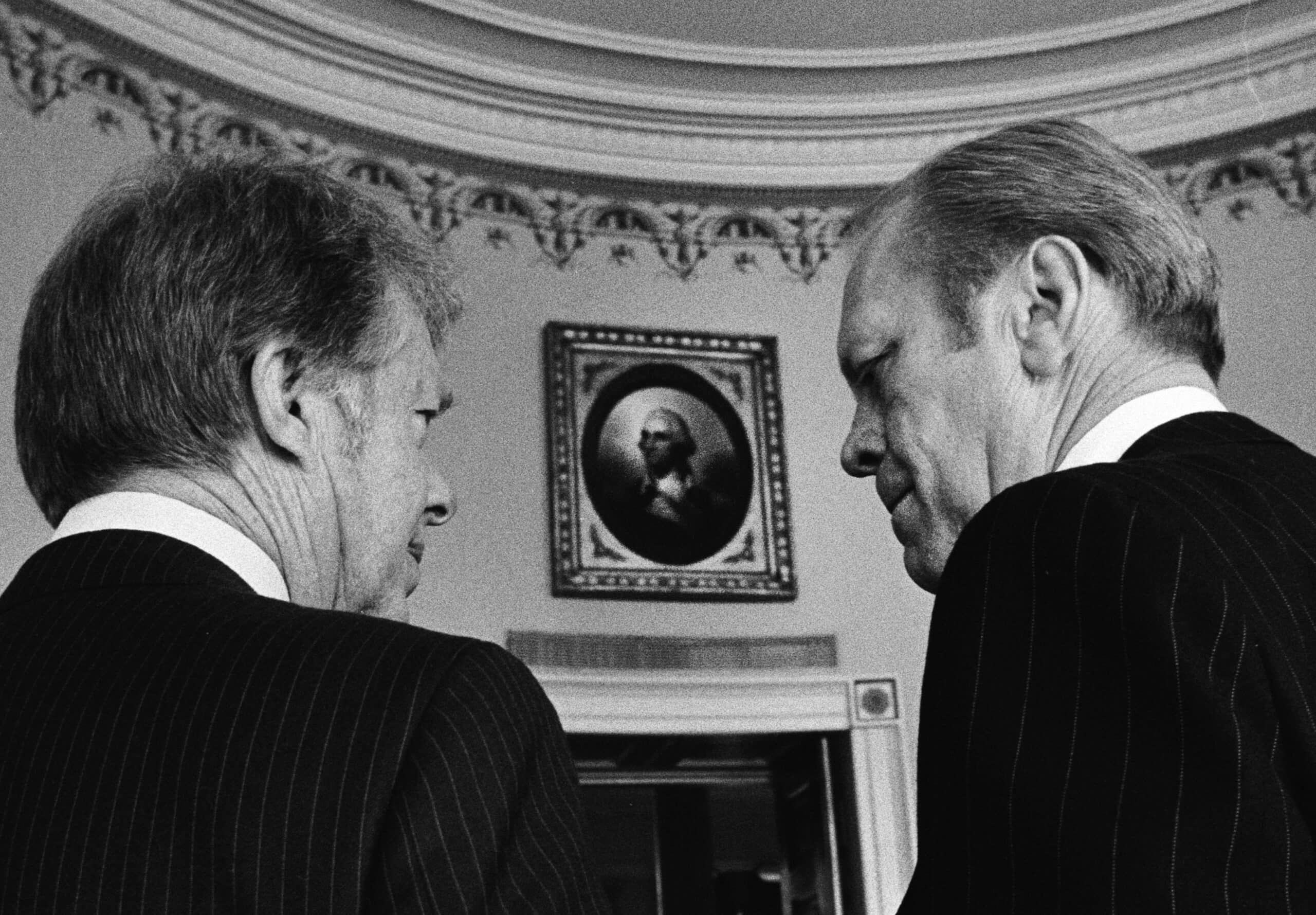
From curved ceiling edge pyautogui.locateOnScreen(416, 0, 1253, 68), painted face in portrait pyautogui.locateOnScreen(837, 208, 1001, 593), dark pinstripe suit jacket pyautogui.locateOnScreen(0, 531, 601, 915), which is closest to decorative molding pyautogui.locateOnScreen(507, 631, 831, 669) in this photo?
curved ceiling edge pyautogui.locateOnScreen(416, 0, 1253, 68)

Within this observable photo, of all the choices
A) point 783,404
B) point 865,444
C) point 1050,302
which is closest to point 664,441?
point 783,404

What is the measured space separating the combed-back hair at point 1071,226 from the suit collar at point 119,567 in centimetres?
105

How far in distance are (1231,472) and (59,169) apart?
281 inches

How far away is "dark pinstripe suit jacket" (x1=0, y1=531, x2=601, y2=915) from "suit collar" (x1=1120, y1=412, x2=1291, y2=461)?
2.23ft

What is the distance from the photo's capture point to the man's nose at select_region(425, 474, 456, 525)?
192 cm

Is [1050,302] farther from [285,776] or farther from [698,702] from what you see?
[698,702]

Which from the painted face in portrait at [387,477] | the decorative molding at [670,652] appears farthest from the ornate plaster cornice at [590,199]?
the painted face in portrait at [387,477]

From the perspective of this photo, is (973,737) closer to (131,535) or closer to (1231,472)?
(1231,472)

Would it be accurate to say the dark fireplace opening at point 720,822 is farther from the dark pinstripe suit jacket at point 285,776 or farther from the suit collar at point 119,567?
the dark pinstripe suit jacket at point 285,776

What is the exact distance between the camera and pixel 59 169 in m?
7.61

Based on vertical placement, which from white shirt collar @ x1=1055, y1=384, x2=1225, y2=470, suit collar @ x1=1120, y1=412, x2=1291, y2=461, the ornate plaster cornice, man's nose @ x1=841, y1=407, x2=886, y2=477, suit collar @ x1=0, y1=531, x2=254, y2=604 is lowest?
suit collar @ x1=0, y1=531, x2=254, y2=604

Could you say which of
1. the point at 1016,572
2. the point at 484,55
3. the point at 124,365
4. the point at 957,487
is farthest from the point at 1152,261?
the point at 484,55

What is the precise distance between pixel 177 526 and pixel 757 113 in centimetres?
858

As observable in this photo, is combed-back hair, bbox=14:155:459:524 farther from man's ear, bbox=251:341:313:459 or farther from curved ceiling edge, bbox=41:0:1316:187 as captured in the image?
curved ceiling edge, bbox=41:0:1316:187
